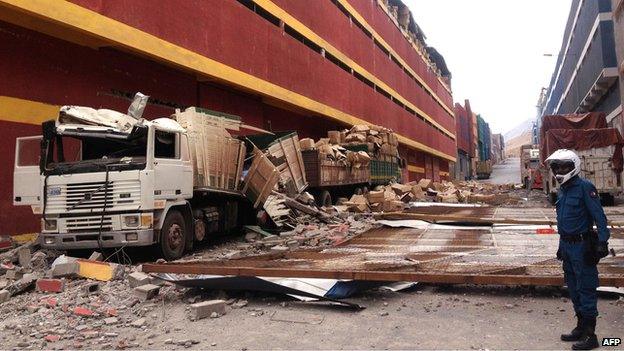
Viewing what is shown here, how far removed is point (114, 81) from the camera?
12750mm

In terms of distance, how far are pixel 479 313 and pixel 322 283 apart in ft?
5.52

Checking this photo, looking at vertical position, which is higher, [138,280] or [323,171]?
[323,171]

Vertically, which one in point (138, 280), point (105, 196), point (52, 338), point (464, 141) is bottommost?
point (52, 338)

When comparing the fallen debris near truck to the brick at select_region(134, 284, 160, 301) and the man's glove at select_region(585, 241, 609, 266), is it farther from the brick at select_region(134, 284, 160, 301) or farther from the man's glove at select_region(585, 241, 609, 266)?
the man's glove at select_region(585, 241, 609, 266)

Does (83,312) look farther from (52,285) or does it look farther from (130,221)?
(130,221)

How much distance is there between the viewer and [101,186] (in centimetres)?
791

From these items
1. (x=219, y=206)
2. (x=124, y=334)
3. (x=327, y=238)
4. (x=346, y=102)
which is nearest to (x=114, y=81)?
(x=219, y=206)

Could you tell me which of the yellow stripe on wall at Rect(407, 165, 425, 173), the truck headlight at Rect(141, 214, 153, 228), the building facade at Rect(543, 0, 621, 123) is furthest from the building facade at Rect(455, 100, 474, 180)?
the truck headlight at Rect(141, 214, 153, 228)

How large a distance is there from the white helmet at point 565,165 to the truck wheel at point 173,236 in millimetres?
6404

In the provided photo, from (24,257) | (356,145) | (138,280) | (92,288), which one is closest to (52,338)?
(138,280)

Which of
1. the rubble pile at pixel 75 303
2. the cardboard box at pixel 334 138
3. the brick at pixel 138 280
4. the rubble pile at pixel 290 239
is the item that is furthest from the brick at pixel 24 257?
the cardboard box at pixel 334 138

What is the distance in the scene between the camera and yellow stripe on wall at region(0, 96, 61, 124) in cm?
1005

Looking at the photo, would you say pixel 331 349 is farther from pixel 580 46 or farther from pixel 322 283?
→ pixel 580 46

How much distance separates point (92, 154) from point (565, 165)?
7.83 metres
